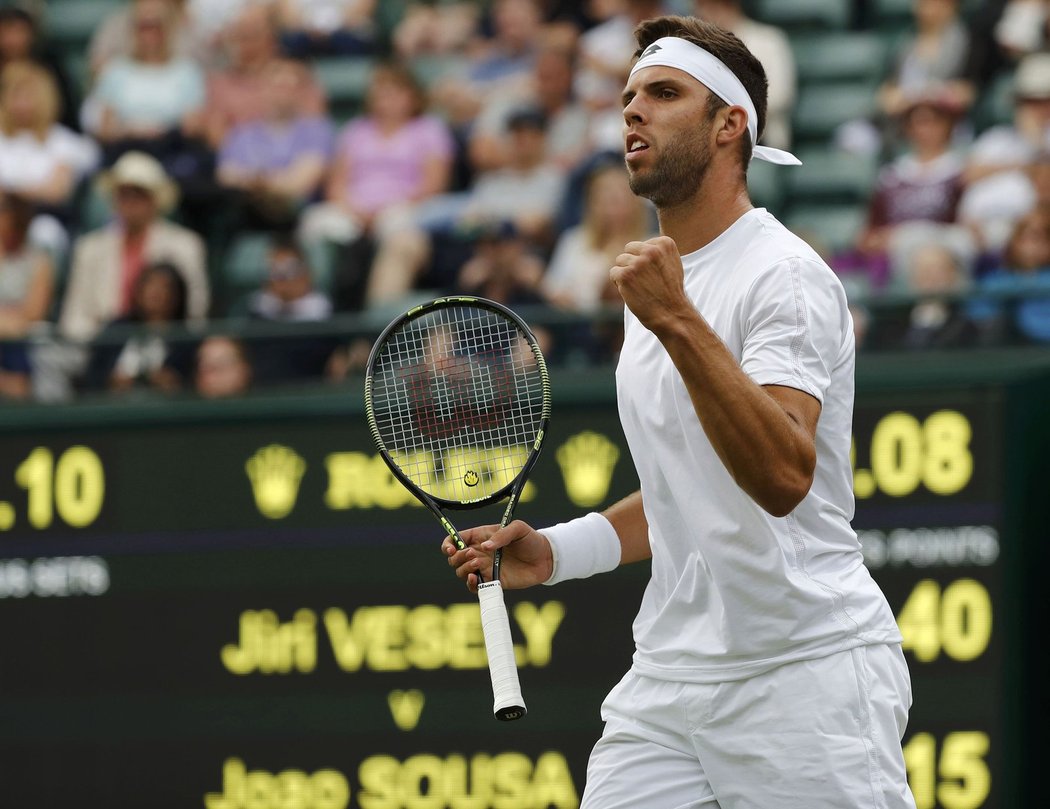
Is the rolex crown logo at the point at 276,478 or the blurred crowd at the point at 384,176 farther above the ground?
the blurred crowd at the point at 384,176

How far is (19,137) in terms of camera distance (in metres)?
9.23

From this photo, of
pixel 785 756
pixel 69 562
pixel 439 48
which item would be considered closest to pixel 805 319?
pixel 785 756

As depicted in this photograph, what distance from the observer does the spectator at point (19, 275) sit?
7965mm

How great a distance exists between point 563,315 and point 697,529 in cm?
245

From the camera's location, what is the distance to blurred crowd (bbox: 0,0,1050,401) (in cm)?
640

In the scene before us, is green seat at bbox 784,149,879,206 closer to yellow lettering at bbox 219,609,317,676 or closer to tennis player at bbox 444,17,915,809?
yellow lettering at bbox 219,609,317,676

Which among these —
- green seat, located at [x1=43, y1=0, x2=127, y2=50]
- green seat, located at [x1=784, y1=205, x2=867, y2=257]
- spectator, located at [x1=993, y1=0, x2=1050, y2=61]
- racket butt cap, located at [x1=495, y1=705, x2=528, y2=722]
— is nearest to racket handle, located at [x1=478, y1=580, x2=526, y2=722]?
racket butt cap, located at [x1=495, y1=705, x2=528, y2=722]

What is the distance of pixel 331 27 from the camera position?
31.6ft

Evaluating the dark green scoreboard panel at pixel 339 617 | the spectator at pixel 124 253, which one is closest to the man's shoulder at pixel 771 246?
the dark green scoreboard panel at pixel 339 617

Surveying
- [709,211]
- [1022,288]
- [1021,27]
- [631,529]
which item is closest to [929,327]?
[1022,288]

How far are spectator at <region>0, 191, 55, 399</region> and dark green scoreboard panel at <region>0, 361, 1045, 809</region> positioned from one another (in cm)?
222

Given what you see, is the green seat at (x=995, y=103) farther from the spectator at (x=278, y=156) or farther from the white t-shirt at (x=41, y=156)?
the white t-shirt at (x=41, y=156)

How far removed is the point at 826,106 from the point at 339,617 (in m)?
4.23

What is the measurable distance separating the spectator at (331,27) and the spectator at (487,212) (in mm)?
1699
